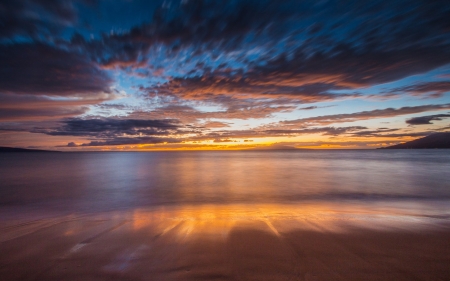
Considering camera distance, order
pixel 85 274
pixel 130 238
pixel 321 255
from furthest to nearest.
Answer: pixel 130 238 < pixel 321 255 < pixel 85 274

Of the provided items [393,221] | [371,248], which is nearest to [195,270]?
[371,248]

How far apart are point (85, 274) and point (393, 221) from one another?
919 centimetres

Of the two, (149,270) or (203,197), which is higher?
(149,270)

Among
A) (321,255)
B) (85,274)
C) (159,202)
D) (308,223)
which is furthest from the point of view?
(159,202)

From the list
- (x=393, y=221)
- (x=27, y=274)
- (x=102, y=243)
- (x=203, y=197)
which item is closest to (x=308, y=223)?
(x=393, y=221)

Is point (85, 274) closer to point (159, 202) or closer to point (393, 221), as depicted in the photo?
point (393, 221)

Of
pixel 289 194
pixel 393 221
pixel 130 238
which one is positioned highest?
pixel 130 238

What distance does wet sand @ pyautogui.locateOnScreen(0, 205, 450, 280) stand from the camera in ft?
14.3

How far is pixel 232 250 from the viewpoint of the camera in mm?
5336

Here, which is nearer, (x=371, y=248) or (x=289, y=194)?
(x=371, y=248)

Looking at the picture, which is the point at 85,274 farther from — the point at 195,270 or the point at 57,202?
the point at 57,202

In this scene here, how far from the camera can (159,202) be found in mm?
14188

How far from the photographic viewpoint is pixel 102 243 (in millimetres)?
5895

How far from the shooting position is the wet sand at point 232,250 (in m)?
4.34
